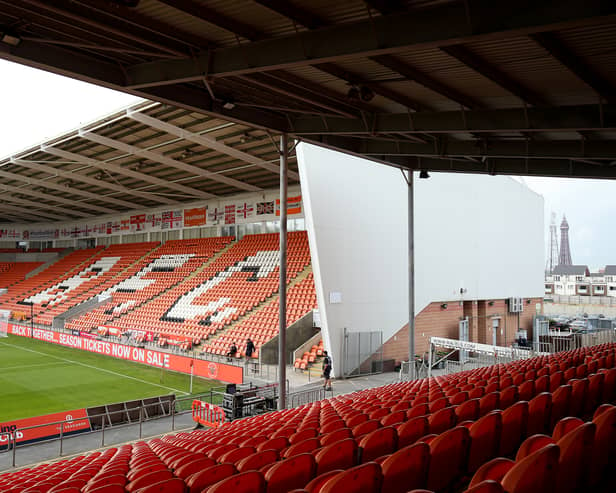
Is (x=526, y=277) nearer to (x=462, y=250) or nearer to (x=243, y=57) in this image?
(x=462, y=250)

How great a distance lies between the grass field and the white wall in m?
6.30

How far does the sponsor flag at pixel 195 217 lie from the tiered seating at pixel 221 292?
171 inches

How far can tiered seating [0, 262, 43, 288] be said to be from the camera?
4735 cm

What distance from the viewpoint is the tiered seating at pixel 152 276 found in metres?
32.8

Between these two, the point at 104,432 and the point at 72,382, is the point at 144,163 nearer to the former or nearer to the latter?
the point at 72,382

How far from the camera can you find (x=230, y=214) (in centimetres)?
3431

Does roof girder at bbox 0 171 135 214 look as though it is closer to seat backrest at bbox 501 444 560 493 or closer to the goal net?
the goal net

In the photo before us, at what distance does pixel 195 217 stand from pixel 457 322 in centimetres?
2124

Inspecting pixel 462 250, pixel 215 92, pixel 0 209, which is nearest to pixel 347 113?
pixel 215 92

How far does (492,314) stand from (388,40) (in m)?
22.5

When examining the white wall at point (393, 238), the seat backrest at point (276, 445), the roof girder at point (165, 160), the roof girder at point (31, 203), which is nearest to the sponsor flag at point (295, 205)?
the roof girder at point (165, 160)

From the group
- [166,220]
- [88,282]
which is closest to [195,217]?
[166,220]

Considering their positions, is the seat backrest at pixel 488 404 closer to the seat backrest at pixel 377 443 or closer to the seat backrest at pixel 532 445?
the seat backrest at pixel 377 443

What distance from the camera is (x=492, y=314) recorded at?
26.6 meters
